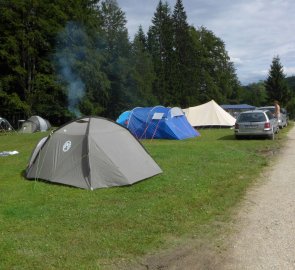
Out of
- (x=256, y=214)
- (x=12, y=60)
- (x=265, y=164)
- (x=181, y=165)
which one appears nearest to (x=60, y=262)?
(x=256, y=214)

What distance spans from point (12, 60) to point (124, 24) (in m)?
15.8

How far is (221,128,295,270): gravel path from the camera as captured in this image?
4672 millimetres

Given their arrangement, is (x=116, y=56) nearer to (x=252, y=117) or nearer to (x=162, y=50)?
(x=162, y=50)

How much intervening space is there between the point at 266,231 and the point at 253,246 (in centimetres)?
67

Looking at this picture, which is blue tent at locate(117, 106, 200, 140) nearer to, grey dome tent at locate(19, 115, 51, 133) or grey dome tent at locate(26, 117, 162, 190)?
grey dome tent at locate(26, 117, 162, 190)

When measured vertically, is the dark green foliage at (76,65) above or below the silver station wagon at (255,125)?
above

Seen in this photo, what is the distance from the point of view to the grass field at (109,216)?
498cm

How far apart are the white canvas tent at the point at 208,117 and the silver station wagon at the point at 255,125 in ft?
30.5

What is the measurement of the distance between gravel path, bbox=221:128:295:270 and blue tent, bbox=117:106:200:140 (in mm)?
11246

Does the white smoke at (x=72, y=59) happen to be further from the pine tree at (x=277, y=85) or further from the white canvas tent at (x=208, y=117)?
the pine tree at (x=277, y=85)

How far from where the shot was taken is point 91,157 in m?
8.66

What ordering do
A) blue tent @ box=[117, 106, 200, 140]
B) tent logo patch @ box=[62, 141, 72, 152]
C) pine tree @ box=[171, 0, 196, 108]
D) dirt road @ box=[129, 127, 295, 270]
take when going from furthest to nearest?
pine tree @ box=[171, 0, 196, 108] → blue tent @ box=[117, 106, 200, 140] → tent logo patch @ box=[62, 141, 72, 152] → dirt road @ box=[129, 127, 295, 270]

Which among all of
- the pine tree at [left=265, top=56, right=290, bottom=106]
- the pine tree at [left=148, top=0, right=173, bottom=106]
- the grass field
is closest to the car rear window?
the grass field

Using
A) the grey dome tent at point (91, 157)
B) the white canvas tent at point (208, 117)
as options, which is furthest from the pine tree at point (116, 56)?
the grey dome tent at point (91, 157)
